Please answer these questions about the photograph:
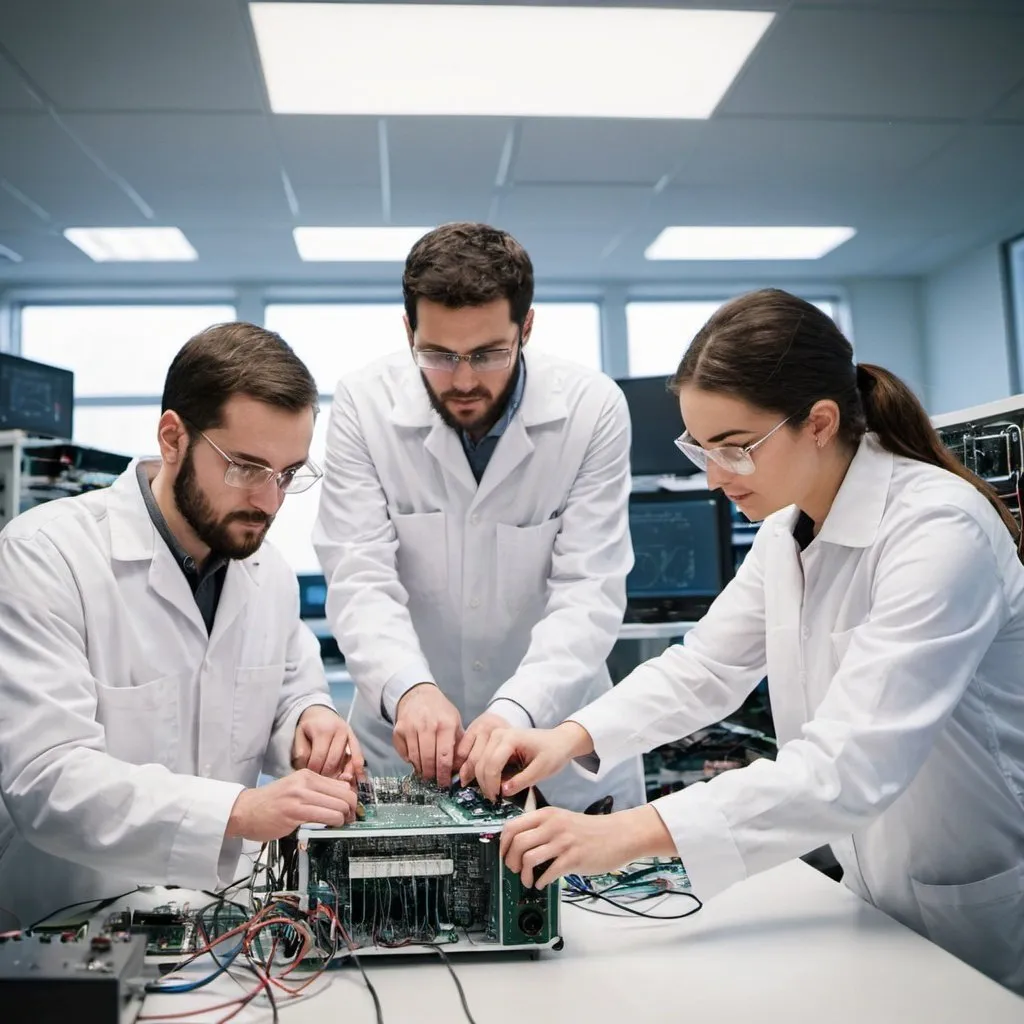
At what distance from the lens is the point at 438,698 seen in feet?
4.84

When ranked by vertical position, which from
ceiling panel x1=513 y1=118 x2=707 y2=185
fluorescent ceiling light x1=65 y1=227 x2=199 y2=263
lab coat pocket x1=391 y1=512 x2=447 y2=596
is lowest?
lab coat pocket x1=391 y1=512 x2=447 y2=596

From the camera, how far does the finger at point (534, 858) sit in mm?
986

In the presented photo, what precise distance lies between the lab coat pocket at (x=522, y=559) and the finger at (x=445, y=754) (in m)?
0.45

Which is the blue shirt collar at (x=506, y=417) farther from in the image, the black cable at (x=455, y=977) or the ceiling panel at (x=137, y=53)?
the ceiling panel at (x=137, y=53)

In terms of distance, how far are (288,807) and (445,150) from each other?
3842 mm

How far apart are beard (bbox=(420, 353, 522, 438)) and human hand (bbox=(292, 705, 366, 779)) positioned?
597mm

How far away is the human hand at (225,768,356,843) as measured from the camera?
1.04 metres

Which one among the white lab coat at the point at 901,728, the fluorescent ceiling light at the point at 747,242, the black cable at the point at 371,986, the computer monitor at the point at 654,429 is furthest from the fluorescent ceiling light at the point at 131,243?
the black cable at the point at 371,986

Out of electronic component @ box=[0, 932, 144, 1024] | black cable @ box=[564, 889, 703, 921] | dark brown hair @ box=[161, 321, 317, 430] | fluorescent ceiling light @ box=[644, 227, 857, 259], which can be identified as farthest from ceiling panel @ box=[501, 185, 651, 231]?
electronic component @ box=[0, 932, 144, 1024]

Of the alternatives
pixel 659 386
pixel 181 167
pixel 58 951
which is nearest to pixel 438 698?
pixel 58 951

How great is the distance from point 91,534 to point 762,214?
4.81m

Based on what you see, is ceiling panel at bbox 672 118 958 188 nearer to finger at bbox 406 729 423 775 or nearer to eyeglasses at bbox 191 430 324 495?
eyeglasses at bbox 191 430 324 495

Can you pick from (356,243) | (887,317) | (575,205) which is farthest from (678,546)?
(887,317)

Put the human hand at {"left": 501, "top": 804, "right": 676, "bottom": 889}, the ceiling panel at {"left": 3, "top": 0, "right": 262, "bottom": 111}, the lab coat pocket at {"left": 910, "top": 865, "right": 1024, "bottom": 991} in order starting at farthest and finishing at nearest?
1. the ceiling panel at {"left": 3, "top": 0, "right": 262, "bottom": 111}
2. the lab coat pocket at {"left": 910, "top": 865, "right": 1024, "bottom": 991}
3. the human hand at {"left": 501, "top": 804, "right": 676, "bottom": 889}
